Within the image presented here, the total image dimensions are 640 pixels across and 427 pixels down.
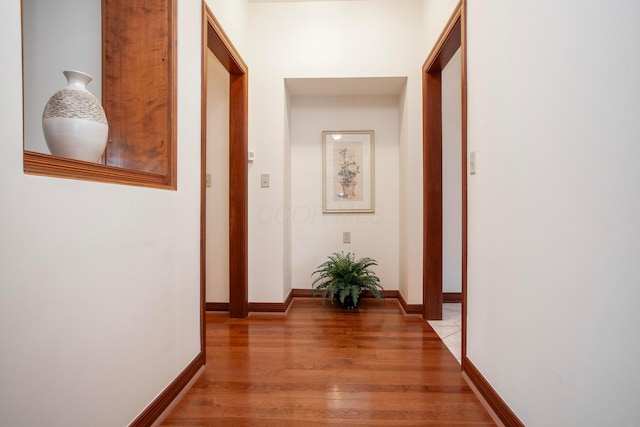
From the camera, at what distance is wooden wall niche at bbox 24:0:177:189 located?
1.43 m

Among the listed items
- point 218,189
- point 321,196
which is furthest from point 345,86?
point 218,189

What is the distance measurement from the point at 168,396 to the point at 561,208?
67.1 inches

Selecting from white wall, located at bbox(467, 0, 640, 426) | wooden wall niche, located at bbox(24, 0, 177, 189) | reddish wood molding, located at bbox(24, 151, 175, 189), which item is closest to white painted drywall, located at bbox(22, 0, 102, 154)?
wooden wall niche, located at bbox(24, 0, 177, 189)

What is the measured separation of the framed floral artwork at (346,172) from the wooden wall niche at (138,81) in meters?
2.01

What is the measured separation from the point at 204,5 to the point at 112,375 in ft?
6.12

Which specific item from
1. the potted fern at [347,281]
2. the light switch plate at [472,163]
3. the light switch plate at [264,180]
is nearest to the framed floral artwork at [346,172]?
the potted fern at [347,281]

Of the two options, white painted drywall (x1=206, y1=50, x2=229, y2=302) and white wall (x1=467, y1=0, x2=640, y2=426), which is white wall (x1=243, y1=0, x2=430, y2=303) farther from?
white wall (x1=467, y1=0, x2=640, y2=426)

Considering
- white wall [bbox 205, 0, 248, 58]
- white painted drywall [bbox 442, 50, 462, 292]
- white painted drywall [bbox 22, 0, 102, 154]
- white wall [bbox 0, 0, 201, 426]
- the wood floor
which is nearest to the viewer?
white wall [bbox 0, 0, 201, 426]

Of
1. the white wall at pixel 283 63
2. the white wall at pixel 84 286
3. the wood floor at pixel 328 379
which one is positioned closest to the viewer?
the white wall at pixel 84 286

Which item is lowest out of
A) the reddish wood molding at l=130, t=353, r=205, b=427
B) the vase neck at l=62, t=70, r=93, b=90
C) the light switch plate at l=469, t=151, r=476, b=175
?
the reddish wood molding at l=130, t=353, r=205, b=427

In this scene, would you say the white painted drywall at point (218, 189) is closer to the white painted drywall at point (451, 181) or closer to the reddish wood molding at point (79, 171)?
the reddish wood molding at point (79, 171)

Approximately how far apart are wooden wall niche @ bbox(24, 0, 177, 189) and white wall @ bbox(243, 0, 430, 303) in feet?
4.45

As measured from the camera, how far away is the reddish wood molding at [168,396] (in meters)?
1.23

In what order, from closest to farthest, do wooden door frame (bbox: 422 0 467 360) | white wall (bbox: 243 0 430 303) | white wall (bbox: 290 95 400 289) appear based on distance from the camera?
wooden door frame (bbox: 422 0 467 360), white wall (bbox: 243 0 430 303), white wall (bbox: 290 95 400 289)
